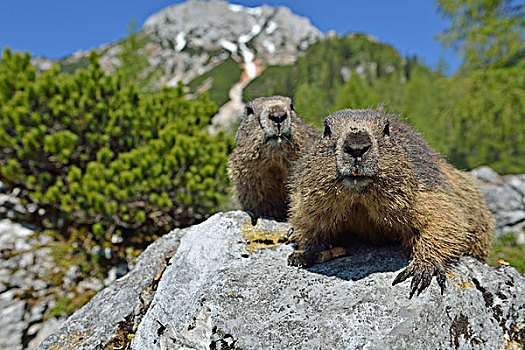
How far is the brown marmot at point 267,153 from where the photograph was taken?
3.82 metres

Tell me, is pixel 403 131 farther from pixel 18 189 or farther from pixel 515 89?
pixel 515 89

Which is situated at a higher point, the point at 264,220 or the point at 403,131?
the point at 403,131

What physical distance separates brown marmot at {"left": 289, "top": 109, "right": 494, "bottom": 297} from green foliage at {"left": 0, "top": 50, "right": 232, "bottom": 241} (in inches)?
221

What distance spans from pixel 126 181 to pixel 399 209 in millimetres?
6917

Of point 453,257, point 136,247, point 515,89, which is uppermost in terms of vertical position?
point 515,89

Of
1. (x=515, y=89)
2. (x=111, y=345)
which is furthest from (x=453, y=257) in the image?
(x=515, y=89)

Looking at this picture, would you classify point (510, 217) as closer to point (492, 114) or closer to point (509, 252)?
point (509, 252)

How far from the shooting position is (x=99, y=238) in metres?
9.04

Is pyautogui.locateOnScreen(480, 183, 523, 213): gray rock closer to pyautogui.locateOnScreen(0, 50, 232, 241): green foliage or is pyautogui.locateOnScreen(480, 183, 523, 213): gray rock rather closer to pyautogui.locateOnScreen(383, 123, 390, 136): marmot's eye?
pyautogui.locateOnScreen(0, 50, 232, 241): green foliage

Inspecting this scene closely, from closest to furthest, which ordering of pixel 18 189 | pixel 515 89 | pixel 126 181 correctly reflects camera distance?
pixel 126 181 → pixel 18 189 → pixel 515 89

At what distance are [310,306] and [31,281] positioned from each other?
27.2 feet

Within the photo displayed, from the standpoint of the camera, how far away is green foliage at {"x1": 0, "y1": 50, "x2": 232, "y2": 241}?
839 cm

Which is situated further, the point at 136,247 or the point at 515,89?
the point at 515,89

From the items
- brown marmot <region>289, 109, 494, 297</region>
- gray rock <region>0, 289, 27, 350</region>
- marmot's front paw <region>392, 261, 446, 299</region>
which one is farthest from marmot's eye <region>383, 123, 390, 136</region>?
gray rock <region>0, 289, 27, 350</region>
